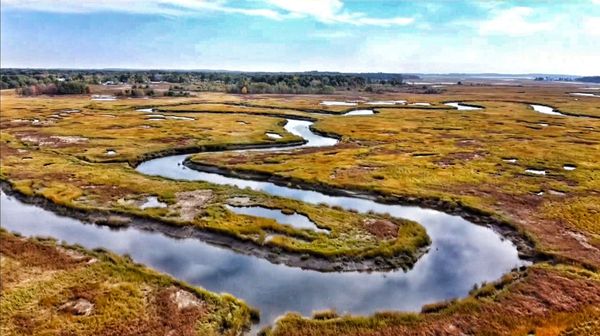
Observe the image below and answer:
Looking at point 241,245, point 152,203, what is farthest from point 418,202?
point 152,203

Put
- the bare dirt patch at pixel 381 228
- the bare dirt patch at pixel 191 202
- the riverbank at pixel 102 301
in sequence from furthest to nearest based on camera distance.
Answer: the bare dirt patch at pixel 191 202 < the bare dirt patch at pixel 381 228 < the riverbank at pixel 102 301

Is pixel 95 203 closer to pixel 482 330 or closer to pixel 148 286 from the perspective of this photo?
pixel 148 286

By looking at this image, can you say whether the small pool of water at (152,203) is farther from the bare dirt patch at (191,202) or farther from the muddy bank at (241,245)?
the muddy bank at (241,245)

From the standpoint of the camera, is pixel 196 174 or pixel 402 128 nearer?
pixel 196 174

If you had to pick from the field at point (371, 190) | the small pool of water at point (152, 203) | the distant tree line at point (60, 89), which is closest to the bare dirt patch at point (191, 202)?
the field at point (371, 190)

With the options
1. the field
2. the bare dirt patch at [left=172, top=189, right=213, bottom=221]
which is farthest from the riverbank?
the bare dirt patch at [left=172, top=189, right=213, bottom=221]

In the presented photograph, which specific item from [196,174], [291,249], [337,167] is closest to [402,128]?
[337,167]
